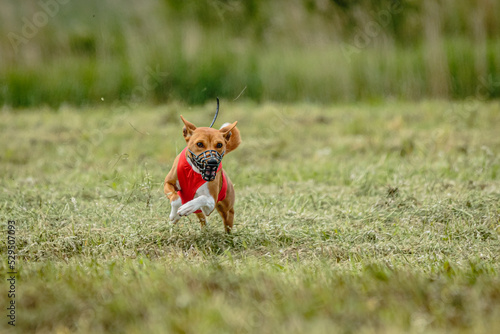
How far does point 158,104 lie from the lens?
9.09m

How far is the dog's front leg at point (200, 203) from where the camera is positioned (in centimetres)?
321

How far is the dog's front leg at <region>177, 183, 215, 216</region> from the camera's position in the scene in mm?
3207

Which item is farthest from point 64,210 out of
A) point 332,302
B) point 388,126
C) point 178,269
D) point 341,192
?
point 388,126

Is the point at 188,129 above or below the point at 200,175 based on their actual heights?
above

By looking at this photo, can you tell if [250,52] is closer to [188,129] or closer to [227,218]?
[227,218]

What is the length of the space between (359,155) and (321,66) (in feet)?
9.66

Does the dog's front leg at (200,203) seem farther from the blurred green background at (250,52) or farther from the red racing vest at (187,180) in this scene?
the blurred green background at (250,52)

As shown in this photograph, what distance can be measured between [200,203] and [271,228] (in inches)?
31.7

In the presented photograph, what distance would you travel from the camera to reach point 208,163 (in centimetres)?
315

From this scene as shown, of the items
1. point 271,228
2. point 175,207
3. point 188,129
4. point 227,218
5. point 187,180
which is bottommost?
point 271,228

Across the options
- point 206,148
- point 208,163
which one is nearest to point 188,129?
point 206,148

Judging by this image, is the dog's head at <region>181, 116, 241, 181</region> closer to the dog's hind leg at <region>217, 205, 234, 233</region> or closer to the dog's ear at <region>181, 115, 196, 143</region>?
the dog's ear at <region>181, 115, 196, 143</region>

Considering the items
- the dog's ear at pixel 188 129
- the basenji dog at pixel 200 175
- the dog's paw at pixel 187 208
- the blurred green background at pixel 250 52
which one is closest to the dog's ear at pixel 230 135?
the basenji dog at pixel 200 175

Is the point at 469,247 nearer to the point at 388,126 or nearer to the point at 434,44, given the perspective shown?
the point at 388,126
